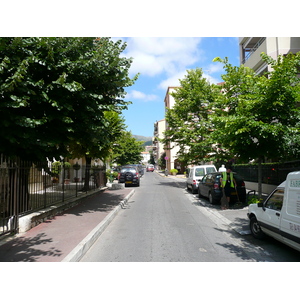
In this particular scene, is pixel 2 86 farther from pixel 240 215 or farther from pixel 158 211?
pixel 240 215

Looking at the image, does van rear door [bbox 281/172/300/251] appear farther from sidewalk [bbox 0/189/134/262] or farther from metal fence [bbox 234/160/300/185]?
metal fence [bbox 234/160/300/185]

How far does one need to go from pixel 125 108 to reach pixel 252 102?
505 cm

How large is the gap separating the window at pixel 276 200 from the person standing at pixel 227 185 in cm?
506

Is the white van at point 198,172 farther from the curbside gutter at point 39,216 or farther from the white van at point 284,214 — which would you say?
the white van at point 284,214

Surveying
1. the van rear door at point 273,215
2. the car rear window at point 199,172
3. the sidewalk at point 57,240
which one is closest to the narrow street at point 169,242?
the sidewalk at point 57,240

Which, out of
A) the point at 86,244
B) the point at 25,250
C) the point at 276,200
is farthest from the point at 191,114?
the point at 25,250

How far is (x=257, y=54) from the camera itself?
1994cm

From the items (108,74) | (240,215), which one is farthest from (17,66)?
(240,215)

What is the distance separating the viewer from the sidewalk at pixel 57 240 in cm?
509

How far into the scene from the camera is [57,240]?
20.3 ft

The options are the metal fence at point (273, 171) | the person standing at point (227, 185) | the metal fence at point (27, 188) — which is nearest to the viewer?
the metal fence at point (27, 188)

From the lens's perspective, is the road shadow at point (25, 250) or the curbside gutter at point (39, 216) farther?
the curbside gutter at point (39, 216)

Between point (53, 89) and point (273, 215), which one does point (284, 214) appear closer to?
point (273, 215)

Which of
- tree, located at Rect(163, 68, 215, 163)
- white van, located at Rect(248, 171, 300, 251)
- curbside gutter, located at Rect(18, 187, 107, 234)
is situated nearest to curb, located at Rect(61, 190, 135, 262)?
curbside gutter, located at Rect(18, 187, 107, 234)
